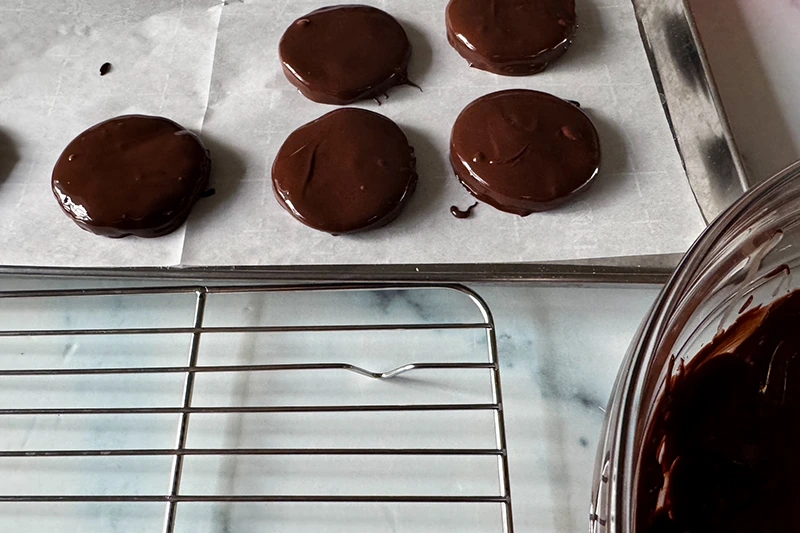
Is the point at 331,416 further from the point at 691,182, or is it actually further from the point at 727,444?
the point at 691,182

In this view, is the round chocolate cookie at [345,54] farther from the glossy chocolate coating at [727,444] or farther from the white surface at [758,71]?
the glossy chocolate coating at [727,444]

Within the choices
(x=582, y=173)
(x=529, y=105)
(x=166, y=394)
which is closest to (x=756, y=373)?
(x=582, y=173)

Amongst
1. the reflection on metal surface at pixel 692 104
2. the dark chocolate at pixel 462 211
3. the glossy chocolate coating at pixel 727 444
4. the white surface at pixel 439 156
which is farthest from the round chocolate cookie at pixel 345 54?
the glossy chocolate coating at pixel 727 444

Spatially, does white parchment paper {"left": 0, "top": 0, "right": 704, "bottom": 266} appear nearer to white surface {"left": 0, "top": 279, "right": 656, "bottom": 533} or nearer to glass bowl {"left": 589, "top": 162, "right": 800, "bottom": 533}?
white surface {"left": 0, "top": 279, "right": 656, "bottom": 533}

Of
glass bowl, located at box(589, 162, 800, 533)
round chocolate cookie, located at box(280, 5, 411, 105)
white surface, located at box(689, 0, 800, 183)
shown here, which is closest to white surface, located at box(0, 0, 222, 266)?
round chocolate cookie, located at box(280, 5, 411, 105)

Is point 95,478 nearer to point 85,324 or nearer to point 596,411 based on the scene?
point 85,324
